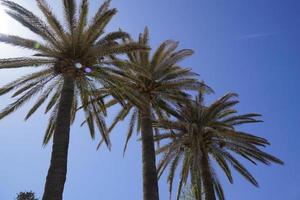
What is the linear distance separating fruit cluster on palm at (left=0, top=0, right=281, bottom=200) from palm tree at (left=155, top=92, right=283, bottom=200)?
0.06 metres

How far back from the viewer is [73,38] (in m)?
18.5

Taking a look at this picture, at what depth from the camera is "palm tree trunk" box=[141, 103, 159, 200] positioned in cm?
1931

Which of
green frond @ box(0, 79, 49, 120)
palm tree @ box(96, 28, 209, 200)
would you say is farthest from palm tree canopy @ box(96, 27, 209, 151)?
green frond @ box(0, 79, 49, 120)

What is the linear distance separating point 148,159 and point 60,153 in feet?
19.2

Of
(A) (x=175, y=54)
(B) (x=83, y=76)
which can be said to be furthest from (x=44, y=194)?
(A) (x=175, y=54)

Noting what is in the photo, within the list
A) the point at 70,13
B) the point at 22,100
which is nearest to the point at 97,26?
the point at 70,13

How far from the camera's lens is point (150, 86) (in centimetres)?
2259

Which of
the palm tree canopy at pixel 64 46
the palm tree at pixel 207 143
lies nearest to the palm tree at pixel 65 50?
the palm tree canopy at pixel 64 46

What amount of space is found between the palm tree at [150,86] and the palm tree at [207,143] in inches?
40.7

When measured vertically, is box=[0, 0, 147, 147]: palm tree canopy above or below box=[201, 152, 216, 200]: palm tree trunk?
above

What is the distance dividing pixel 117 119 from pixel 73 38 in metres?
6.75

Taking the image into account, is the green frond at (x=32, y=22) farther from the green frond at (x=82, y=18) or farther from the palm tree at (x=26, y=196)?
the palm tree at (x=26, y=196)

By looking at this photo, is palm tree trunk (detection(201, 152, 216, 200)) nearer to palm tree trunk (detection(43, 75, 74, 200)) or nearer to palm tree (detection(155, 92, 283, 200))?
palm tree (detection(155, 92, 283, 200))

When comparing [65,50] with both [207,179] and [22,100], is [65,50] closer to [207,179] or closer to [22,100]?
[22,100]
